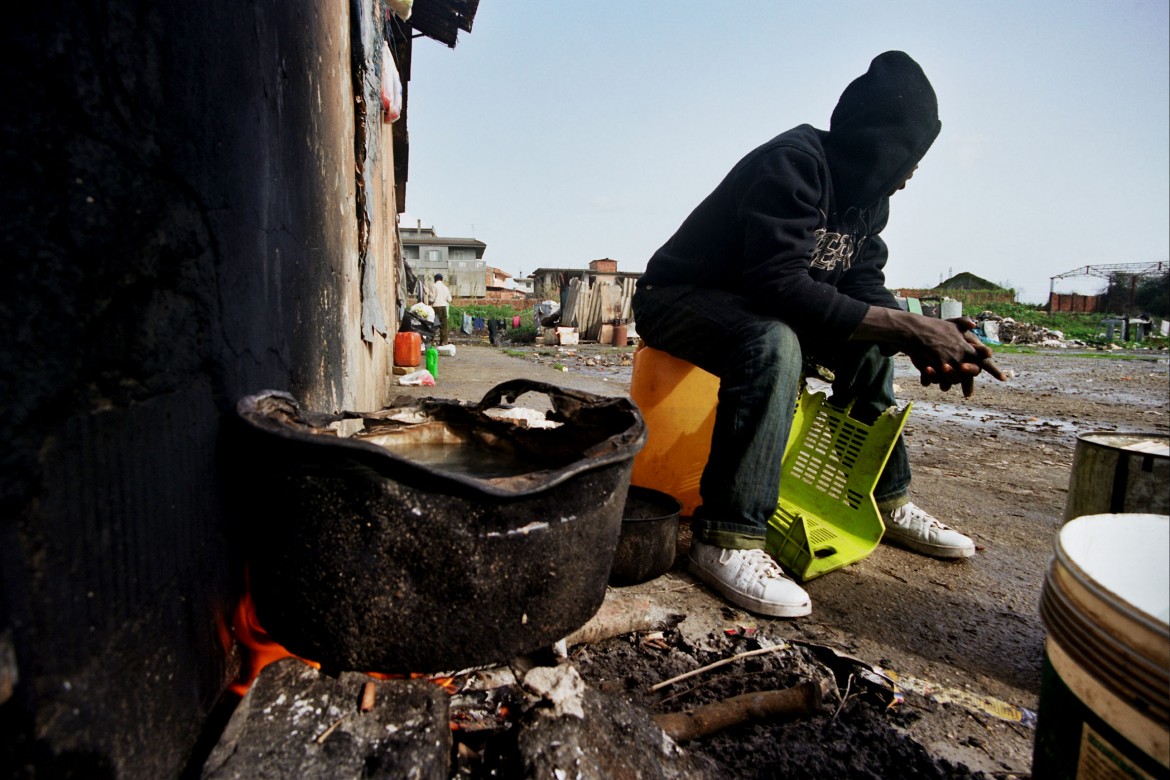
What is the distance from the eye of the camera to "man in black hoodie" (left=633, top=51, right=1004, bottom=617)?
2.04 m

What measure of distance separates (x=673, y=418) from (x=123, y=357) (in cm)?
205

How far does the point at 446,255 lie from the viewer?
155ft

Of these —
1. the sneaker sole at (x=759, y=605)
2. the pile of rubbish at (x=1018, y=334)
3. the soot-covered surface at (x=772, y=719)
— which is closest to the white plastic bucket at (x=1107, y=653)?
the soot-covered surface at (x=772, y=719)

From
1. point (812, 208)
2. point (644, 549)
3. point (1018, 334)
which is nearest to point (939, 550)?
point (644, 549)

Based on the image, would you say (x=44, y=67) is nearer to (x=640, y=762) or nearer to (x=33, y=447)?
(x=33, y=447)

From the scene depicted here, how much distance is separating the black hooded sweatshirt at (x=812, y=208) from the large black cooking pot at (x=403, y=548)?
133cm

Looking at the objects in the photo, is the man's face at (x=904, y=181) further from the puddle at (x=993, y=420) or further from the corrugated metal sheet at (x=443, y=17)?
the corrugated metal sheet at (x=443, y=17)

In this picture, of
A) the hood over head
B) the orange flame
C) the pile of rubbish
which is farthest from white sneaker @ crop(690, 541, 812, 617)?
the pile of rubbish

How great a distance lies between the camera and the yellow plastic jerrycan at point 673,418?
2535mm

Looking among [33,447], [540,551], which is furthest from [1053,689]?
[33,447]

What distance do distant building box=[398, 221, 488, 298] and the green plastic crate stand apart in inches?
1606

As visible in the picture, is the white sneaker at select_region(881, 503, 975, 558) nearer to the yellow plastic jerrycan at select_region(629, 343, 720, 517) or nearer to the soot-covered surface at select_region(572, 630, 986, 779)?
the yellow plastic jerrycan at select_region(629, 343, 720, 517)

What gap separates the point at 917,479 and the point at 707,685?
2.80m

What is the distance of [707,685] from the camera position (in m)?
1.48
